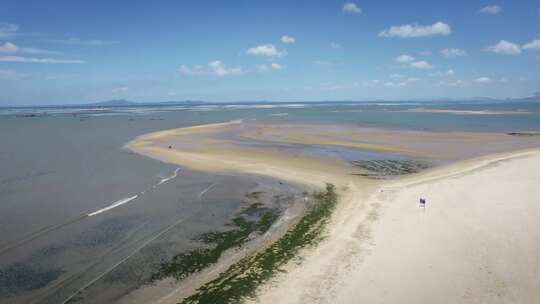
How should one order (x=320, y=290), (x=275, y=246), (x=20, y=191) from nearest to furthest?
(x=320, y=290), (x=275, y=246), (x=20, y=191)

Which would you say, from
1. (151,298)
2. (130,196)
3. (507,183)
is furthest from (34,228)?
(507,183)

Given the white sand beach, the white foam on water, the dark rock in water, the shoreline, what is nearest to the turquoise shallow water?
the white foam on water

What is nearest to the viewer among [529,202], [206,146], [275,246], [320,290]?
[320,290]

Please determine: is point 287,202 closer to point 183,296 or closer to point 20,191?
point 183,296

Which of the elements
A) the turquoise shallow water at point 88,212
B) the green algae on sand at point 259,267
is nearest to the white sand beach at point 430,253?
the green algae on sand at point 259,267

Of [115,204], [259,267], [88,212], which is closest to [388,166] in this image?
[115,204]

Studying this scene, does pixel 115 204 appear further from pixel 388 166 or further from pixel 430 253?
pixel 388 166
